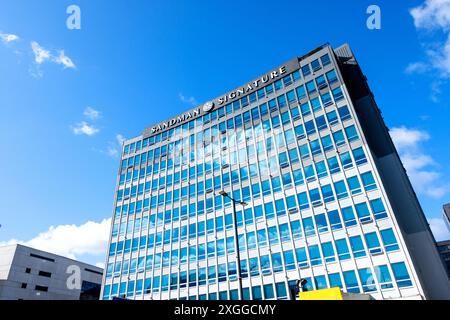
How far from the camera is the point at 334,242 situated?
28125 millimetres

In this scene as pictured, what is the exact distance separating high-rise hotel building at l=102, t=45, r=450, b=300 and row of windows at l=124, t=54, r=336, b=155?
0.21 m

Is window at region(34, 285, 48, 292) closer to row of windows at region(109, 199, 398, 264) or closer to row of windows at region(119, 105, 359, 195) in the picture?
row of windows at region(109, 199, 398, 264)

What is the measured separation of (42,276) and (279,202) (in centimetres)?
6600

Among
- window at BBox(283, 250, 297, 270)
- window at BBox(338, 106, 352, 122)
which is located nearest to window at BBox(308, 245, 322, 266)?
window at BBox(283, 250, 297, 270)

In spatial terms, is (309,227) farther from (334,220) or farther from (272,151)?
(272,151)

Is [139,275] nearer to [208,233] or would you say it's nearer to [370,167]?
[208,233]

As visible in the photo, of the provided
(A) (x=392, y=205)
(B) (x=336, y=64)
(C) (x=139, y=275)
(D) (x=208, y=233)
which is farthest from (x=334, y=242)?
(C) (x=139, y=275)

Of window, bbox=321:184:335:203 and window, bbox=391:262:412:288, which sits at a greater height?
window, bbox=321:184:335:203

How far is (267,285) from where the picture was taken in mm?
30156

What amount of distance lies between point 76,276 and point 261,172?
225 ft

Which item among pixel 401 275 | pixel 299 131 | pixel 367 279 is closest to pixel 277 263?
pixel 367 279

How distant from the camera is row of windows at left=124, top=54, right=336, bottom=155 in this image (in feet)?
123

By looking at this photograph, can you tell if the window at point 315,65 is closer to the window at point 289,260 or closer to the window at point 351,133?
the window at point 351,133

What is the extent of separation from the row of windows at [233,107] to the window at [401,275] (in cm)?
2191
